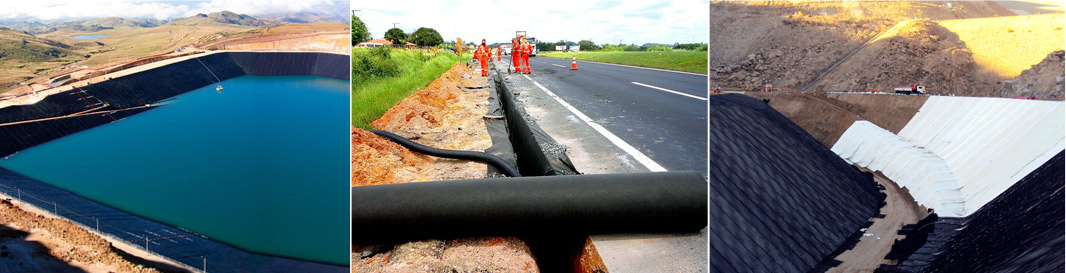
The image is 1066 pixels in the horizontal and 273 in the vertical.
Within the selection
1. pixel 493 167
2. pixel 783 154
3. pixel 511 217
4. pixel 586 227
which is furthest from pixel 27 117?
pixel 783 154

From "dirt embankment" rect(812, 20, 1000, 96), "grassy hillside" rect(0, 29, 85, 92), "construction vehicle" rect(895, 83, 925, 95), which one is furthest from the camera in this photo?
"dirt embankment" rect(812, 20, 1000, 96)

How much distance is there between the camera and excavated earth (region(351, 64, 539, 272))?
5.55 feet

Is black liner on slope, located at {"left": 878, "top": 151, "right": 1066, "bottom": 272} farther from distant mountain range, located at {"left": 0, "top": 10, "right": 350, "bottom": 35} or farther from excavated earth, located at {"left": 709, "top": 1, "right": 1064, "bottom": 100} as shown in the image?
excavated earth, located at {"left": 709, "top": 1, "right": 1064, "bottom": 100}

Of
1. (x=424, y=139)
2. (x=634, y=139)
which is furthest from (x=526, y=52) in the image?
(x=424, y=139)

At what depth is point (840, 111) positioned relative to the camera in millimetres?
27859

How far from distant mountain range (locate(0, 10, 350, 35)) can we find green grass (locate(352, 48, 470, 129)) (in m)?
0.58

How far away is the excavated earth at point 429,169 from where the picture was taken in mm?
1690

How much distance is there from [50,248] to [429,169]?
1.74 m

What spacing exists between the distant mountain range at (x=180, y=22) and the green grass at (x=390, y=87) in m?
0.58

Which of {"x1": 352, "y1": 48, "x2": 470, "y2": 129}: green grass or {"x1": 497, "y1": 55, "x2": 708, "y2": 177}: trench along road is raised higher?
{"x1": 352, "y1": 48, "x2": 470, "y2": 129}: green grass

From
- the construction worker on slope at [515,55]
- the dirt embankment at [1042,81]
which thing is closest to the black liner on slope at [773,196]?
the construction worker on slope at [515,55]

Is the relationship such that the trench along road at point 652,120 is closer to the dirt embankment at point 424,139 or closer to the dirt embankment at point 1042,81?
the dirt embankment at point 424,139

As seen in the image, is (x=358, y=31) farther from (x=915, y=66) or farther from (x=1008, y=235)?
(x=915, y=66)

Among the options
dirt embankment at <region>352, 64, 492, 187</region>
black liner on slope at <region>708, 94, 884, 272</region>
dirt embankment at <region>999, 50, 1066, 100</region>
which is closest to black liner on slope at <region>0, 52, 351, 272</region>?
dirt embankment at <region>352, 64, 492, 187</region>
